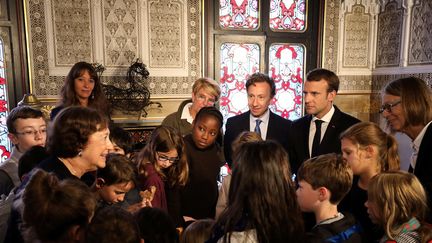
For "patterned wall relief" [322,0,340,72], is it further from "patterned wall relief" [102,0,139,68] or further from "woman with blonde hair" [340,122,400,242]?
"woman with blonde hair" [340,122,400,242]

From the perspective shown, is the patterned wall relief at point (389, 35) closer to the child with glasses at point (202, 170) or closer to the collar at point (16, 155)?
the child with glasses at point (202, 170)

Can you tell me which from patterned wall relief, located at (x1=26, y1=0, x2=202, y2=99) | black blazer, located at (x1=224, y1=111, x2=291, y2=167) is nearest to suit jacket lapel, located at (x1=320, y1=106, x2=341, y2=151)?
black blazer, located at (x1=224, y1=111, x2=291, y2=167)

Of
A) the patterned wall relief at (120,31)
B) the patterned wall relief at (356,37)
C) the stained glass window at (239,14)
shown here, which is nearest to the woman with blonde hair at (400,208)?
the patterned wall relief at (120,31)

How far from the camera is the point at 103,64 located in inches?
183

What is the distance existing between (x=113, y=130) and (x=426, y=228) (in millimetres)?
1873

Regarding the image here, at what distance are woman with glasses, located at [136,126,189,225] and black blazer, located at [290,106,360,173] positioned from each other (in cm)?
85

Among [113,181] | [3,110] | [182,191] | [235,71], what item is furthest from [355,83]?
[3,110]

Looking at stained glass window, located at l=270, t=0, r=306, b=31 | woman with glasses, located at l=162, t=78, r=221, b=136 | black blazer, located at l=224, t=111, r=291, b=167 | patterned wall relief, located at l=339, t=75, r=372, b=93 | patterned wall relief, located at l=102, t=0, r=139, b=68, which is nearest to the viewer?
black blazer, located at l=224, t=111, r=291, b=167

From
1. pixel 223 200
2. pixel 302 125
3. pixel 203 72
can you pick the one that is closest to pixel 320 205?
pixel 223 200

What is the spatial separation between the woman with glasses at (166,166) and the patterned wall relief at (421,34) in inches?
170

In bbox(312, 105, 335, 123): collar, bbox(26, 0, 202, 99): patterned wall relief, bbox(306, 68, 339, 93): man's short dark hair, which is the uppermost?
bbox(26, 0, 202, 99): patterned wall relief

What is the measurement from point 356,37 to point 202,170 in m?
4.54

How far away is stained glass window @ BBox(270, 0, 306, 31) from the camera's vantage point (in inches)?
213

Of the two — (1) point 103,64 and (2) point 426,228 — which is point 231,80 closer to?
(1) point 103,64
